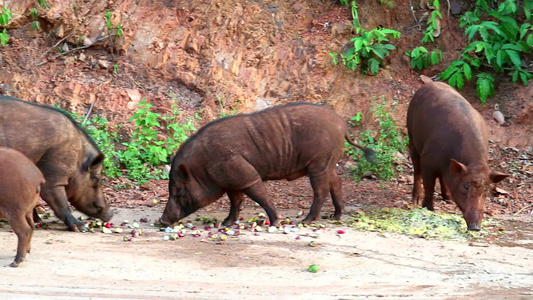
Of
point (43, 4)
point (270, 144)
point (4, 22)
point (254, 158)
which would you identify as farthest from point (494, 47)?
point (4, 22)

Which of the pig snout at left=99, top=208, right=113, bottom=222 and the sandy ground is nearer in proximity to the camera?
the sandy ground

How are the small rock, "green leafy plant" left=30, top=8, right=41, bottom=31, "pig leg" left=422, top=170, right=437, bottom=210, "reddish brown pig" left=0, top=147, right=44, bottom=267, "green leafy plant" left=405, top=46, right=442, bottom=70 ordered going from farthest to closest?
"green leafy plant" left=405, top=46, right=442, bottom=70, the small rock, "green leafy plant" left=30, top=8, right=41, bottom=31, "pig leg" left=422, top=170, right=437, bottom=210, "reddish brown pig" left=0, top=147, right=44, bottom=267

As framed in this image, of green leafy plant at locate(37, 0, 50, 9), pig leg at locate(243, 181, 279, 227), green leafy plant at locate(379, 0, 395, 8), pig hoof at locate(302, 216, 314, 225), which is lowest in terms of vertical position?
pig hoof at locate(302, 216, 314, 225)

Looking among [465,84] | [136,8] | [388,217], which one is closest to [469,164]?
[388,217]

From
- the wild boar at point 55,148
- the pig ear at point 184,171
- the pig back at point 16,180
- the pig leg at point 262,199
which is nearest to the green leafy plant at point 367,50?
the pig leg at point 262,199

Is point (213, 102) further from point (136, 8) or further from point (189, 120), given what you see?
point (136, 8)

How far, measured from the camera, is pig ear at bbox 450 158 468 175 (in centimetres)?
953

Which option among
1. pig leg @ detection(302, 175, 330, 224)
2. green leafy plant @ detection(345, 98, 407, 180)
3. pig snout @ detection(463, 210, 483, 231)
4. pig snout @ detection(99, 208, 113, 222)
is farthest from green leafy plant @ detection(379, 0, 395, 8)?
pig snout @ detection(99, 208, 113, 222)

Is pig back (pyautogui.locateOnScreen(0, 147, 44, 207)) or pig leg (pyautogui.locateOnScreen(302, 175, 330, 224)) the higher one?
pig back (pyautogui.locateOnScreen(0, 147, 44, 207))

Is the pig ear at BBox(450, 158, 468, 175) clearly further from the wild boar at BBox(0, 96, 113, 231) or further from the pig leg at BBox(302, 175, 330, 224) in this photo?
the wild boar at BBox(0, 96, 113, 231)

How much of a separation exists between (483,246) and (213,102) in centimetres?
547

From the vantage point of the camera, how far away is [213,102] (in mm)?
13086

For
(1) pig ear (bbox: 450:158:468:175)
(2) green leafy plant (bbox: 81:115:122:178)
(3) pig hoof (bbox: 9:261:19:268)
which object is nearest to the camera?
(3) pig hoof (bbox: 9:261:19:268)

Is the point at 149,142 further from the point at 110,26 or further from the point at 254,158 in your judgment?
the point at 254,158
